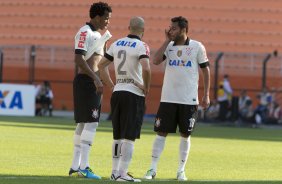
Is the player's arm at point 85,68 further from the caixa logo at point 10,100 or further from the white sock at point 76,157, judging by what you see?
the caixa logo at point 10,100

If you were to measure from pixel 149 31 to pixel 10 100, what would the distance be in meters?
12.1

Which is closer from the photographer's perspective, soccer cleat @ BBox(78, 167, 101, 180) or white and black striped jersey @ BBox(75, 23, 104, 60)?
soccer cleat @ BBox(78, 167, 101, 180)

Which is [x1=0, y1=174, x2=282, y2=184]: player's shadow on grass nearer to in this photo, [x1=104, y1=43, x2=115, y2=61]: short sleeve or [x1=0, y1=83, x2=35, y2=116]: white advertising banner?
[x1=104, y1=43, x2=115, y2=61]: short sleeve

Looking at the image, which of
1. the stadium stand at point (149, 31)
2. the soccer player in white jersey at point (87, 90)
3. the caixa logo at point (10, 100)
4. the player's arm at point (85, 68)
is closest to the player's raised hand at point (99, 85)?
the player's arm at point (85, 68)

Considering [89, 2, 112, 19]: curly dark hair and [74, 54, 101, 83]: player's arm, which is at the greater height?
[89, 2, 112, 19]: curly dark hair

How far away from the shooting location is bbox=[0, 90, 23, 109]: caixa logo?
3547 centimetres

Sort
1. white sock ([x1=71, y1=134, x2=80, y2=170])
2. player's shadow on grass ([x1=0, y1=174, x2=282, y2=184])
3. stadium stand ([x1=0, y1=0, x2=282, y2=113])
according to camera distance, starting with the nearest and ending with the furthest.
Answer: player's shadow on grass ([x1=0, y1=174, x2=282, y2=184]) → white sock ([x1=71, y1=134, x2=80, y2=170]) → stadium stand ([x1=0, y1=0, x2=282, y2=113])

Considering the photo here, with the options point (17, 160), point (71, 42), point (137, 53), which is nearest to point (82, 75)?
point (137, 53)

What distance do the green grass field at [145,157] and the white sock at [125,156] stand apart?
0.26 metres

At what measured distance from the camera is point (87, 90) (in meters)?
14.0

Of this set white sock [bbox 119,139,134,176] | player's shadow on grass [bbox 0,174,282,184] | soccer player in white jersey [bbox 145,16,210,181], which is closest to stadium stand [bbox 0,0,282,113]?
soccer player in white jersey [bbox 145,16,210,181]

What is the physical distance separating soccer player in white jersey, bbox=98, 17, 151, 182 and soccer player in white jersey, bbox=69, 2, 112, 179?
0.51 meters

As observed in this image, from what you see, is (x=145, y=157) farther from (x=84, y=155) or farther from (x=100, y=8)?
(x=100, y=8)

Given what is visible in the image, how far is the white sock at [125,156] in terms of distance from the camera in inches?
523
